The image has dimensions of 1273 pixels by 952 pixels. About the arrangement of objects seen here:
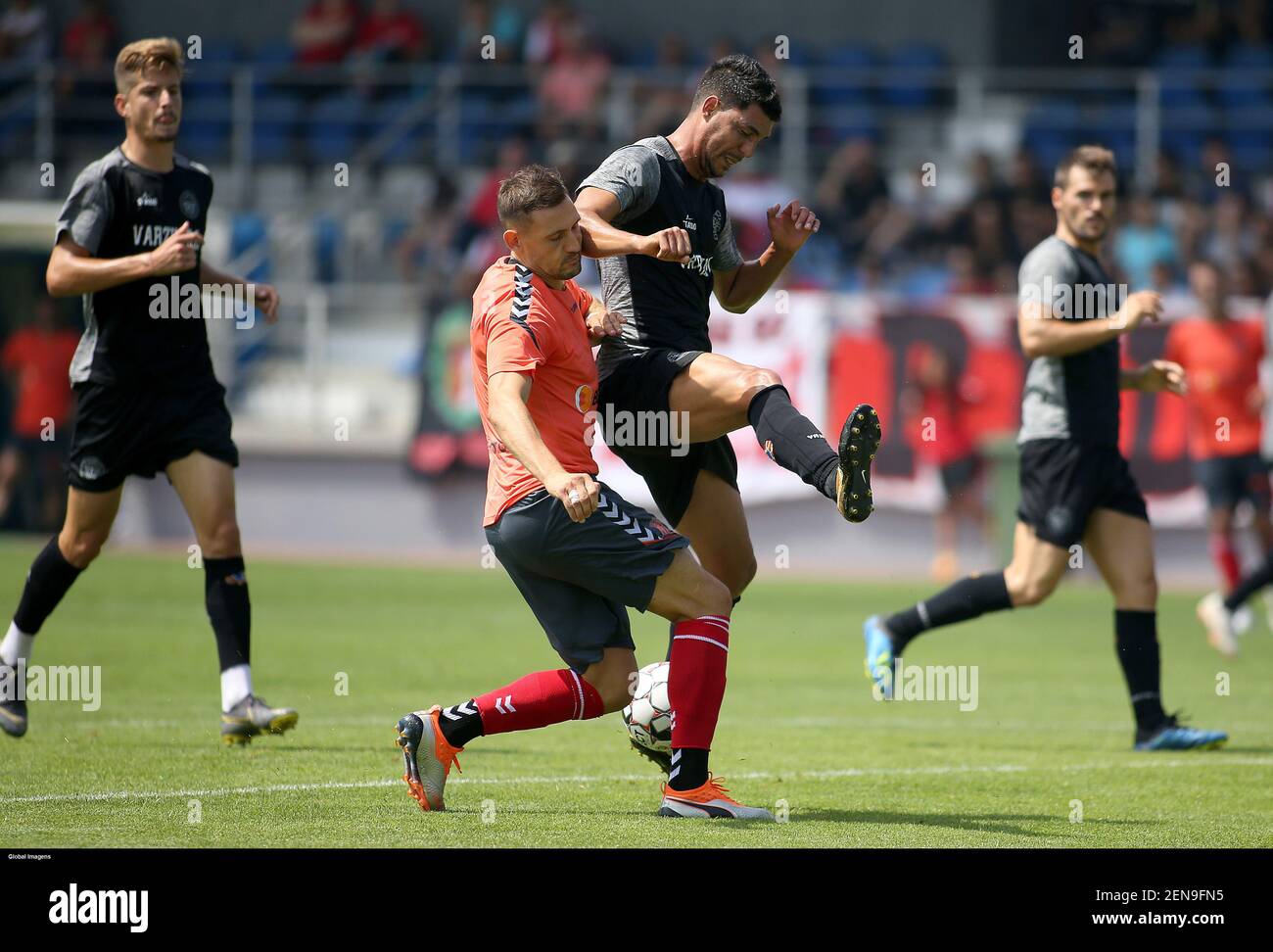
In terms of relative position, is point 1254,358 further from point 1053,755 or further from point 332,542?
point 332,542

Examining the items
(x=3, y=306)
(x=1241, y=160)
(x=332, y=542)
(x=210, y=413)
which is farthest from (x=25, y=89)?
(x=210, y=413)

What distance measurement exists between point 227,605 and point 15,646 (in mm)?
1078

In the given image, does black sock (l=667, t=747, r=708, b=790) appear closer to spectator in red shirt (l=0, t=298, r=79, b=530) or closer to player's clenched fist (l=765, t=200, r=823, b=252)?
player's clenched fist (l=765, t=200, r=823, b=252)

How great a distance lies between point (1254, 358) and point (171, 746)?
32.4 ft

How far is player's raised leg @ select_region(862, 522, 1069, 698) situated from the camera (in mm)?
8352

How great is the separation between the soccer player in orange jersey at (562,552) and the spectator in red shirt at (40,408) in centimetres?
1506

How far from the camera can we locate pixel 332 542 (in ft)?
66.6

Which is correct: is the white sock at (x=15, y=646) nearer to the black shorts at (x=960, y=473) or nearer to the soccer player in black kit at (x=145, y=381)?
the soccer player in black kit at (x=145, y=381)

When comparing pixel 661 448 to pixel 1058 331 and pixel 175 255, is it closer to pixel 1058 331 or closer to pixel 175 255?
pixel 175 255

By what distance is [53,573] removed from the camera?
7.64m

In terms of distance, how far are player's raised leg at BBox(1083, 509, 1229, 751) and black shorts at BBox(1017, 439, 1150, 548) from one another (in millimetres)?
78

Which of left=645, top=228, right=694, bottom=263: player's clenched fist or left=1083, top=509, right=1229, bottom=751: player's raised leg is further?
left=1083, top=509, right=1229, bottom=751: player's raised leg

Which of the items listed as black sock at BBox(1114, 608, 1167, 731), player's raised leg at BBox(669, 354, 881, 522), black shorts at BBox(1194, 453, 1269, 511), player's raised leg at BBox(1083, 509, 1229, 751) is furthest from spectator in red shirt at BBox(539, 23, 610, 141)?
player's raised leg at BBox(669, 354, 881, 522)

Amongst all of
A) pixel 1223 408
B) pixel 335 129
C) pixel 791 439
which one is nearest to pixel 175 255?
pixel 791 439
